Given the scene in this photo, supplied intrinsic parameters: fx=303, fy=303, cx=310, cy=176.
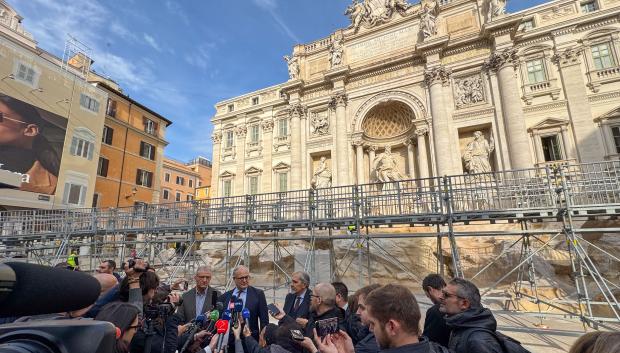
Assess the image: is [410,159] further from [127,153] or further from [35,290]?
[127,153]

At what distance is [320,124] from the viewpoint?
21.1 m

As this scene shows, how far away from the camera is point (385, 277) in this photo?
44.1 feet

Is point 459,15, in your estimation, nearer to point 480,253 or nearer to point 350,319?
point 480,253

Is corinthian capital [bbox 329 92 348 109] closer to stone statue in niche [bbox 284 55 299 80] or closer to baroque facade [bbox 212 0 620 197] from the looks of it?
baroque facade [bbox 212 0 620 197]


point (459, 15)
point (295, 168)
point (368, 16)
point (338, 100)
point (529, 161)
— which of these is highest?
point (368, 16)

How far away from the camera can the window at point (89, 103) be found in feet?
77.2

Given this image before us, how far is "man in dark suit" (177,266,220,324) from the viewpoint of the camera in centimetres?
432

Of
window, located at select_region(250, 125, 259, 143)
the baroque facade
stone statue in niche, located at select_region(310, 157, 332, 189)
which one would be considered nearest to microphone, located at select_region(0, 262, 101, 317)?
the baroque facade

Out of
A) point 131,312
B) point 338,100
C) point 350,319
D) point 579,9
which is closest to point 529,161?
point 579,9

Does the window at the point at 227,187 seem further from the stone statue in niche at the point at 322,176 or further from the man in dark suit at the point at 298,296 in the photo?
the man in dark suit at the point at 298,296

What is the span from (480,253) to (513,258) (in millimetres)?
1158

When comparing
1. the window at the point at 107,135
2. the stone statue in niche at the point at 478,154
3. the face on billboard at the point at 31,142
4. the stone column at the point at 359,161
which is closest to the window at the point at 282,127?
the stone column at the point at 359,161

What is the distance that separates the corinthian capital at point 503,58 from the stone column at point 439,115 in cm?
219

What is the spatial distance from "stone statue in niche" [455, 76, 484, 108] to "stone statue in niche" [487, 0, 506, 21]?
10.6 ft
